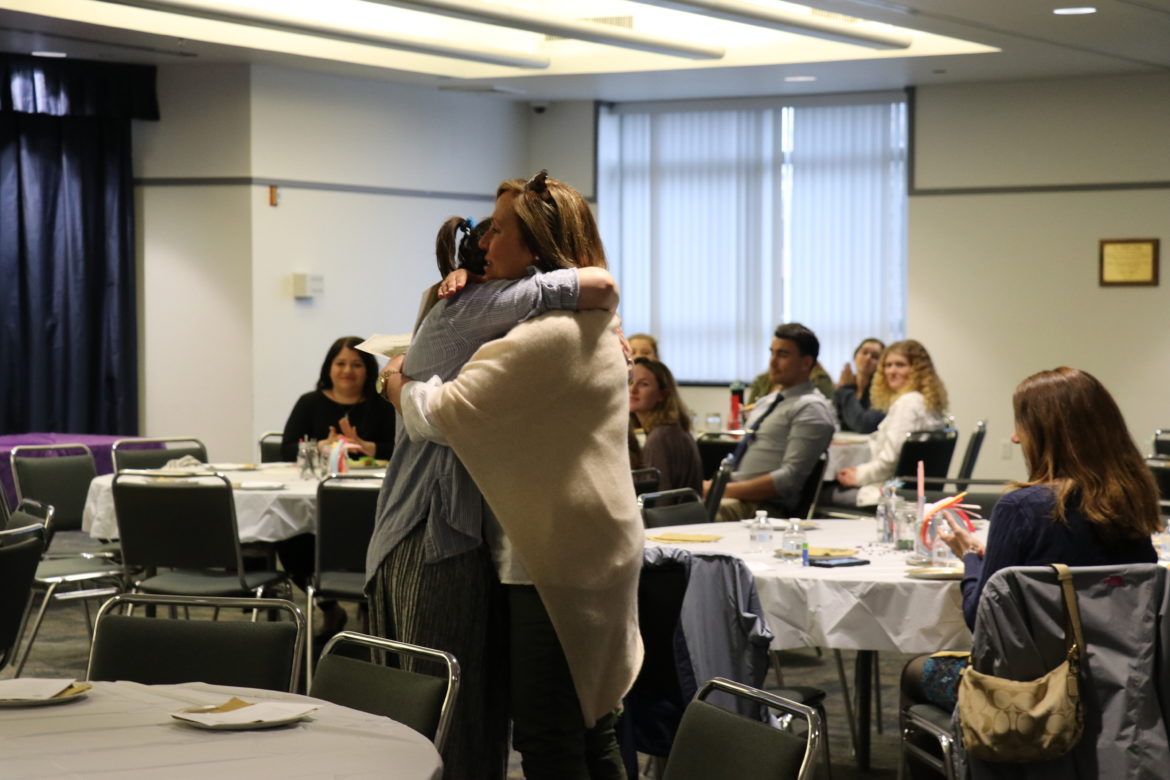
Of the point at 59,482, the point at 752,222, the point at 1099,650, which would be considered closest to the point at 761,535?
the point at 1099,650

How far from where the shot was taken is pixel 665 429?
19.5 feet

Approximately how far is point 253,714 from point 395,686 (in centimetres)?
32

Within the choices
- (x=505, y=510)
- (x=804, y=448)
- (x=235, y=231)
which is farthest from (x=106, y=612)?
(x=235, y=231)

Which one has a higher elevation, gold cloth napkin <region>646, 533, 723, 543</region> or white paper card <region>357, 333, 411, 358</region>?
white paper card <region>357, 333, 411, 358</region>

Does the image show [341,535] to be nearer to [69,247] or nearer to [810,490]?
[810,490]

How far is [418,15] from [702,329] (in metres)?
3.51

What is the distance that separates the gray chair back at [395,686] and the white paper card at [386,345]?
0.60 meters

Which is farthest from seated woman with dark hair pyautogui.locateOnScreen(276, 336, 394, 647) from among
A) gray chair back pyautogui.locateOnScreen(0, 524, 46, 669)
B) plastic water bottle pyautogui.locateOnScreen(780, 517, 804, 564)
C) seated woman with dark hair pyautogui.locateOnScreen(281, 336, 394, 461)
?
plastic water bottle pyautogui.locateOnScreen(780, 517, 804, 564)

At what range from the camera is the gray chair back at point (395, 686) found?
2.52 metres

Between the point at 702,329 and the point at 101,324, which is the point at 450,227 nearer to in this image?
the point at 101,324

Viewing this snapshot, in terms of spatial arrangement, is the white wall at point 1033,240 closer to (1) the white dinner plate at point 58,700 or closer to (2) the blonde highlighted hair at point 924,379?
(2) the blonde highlighted hair at point 924,379

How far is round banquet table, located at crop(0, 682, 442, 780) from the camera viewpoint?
6.87ft

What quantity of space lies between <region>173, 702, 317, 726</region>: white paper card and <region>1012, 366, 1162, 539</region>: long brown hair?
179cm

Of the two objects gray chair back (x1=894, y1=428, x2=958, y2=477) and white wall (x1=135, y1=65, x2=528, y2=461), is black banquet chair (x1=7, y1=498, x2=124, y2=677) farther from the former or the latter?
white wall (x1=135, y1=65, x2=528, y2=461)
